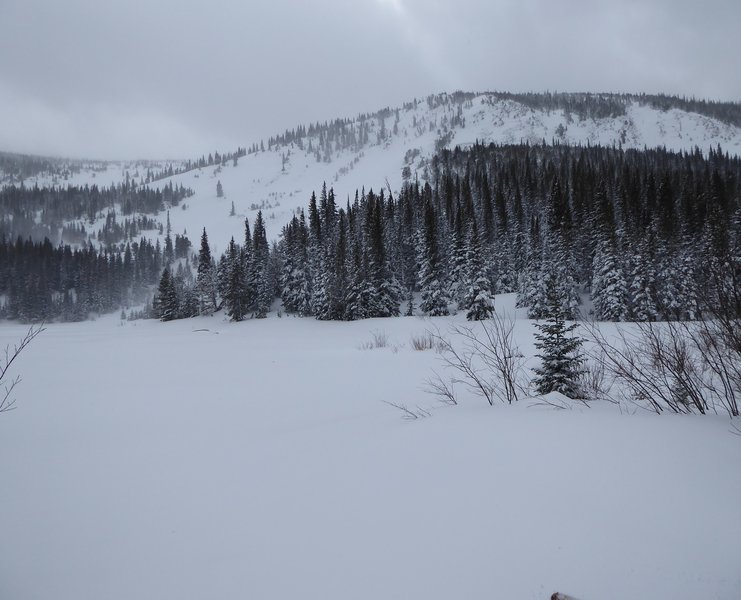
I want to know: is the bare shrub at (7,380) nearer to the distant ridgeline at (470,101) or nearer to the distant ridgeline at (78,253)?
the distant ridgeline at (78,253)

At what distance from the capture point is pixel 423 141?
13562 centimetres

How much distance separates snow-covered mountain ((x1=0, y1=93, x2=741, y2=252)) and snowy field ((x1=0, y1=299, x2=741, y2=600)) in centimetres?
10265

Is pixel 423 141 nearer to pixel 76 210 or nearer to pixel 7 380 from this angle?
pixel 76 210

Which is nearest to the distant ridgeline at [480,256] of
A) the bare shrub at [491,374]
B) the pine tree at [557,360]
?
the bare shrub at [491,374]

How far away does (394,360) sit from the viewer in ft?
29.1

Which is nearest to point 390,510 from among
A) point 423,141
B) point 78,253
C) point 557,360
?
point 557,360

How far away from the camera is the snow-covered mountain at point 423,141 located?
124m

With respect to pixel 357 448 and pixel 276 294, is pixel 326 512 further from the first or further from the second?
pixel 276 294

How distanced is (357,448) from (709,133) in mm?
195776

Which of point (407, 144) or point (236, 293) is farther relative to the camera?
point (407, 144)

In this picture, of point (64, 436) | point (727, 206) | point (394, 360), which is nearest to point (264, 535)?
point (64, 436)

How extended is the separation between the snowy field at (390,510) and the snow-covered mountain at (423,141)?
102654 mm

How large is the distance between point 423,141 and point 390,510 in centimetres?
14941

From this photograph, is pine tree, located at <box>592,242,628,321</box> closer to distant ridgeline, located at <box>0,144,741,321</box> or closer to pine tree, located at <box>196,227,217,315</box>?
distant ridgeline, located at <box>0,144,741,321</box>
